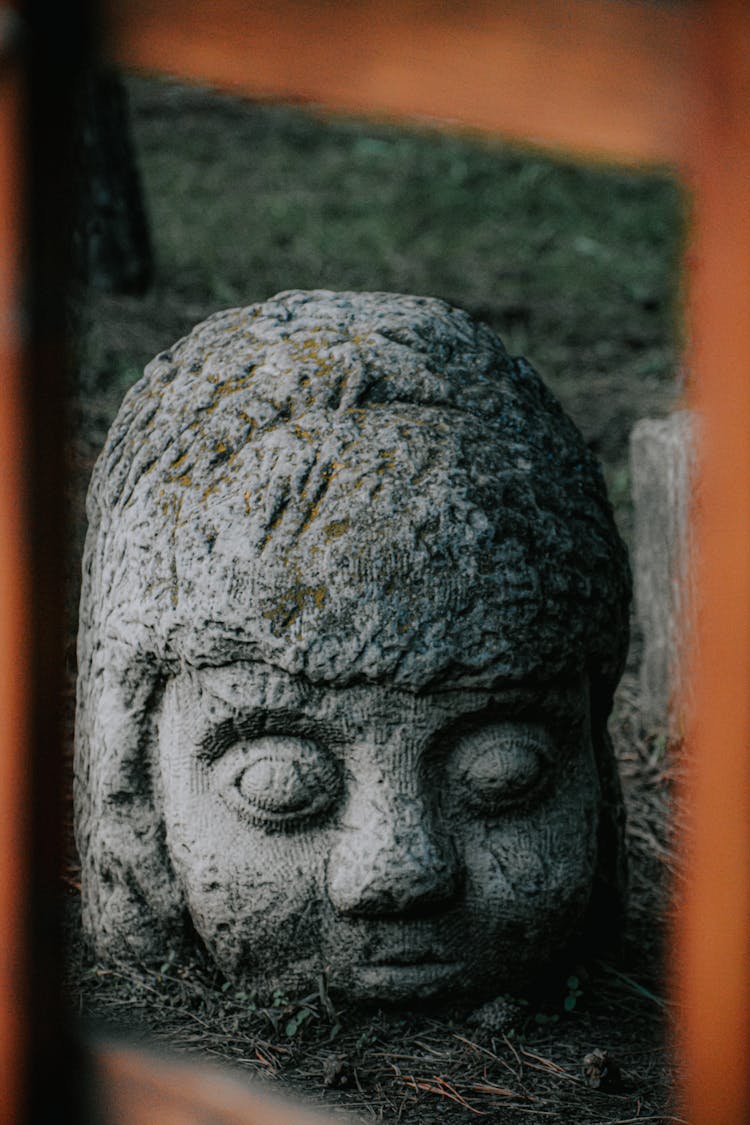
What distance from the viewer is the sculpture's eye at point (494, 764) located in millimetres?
2520

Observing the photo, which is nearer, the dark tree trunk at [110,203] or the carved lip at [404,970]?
the carved lip at [404,970]

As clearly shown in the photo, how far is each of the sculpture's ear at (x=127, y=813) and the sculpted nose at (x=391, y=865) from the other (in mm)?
430

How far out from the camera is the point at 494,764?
8.26 ft

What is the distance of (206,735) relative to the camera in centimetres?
254

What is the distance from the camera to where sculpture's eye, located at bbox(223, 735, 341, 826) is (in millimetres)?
2480

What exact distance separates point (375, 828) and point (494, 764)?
0.84ft

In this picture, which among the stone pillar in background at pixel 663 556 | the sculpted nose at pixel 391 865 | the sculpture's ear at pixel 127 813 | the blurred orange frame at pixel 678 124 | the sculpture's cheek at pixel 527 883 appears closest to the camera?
the blurred orange frame at pixel 678 124

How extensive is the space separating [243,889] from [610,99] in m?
1.77

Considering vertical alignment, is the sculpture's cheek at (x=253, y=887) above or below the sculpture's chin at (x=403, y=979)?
above

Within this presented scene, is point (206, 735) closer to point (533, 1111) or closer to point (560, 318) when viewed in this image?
point (533, 1111)

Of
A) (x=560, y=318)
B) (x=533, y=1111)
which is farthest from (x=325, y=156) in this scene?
(x=533, y=1111)

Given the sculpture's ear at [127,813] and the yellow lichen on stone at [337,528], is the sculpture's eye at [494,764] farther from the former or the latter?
the sculpture's ear at [127,813]

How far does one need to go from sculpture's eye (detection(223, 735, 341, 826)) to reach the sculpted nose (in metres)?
0.08

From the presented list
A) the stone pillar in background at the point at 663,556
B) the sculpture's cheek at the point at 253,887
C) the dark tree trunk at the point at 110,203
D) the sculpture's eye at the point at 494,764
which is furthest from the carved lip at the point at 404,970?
the dark tree trunk at the point at 110,203
